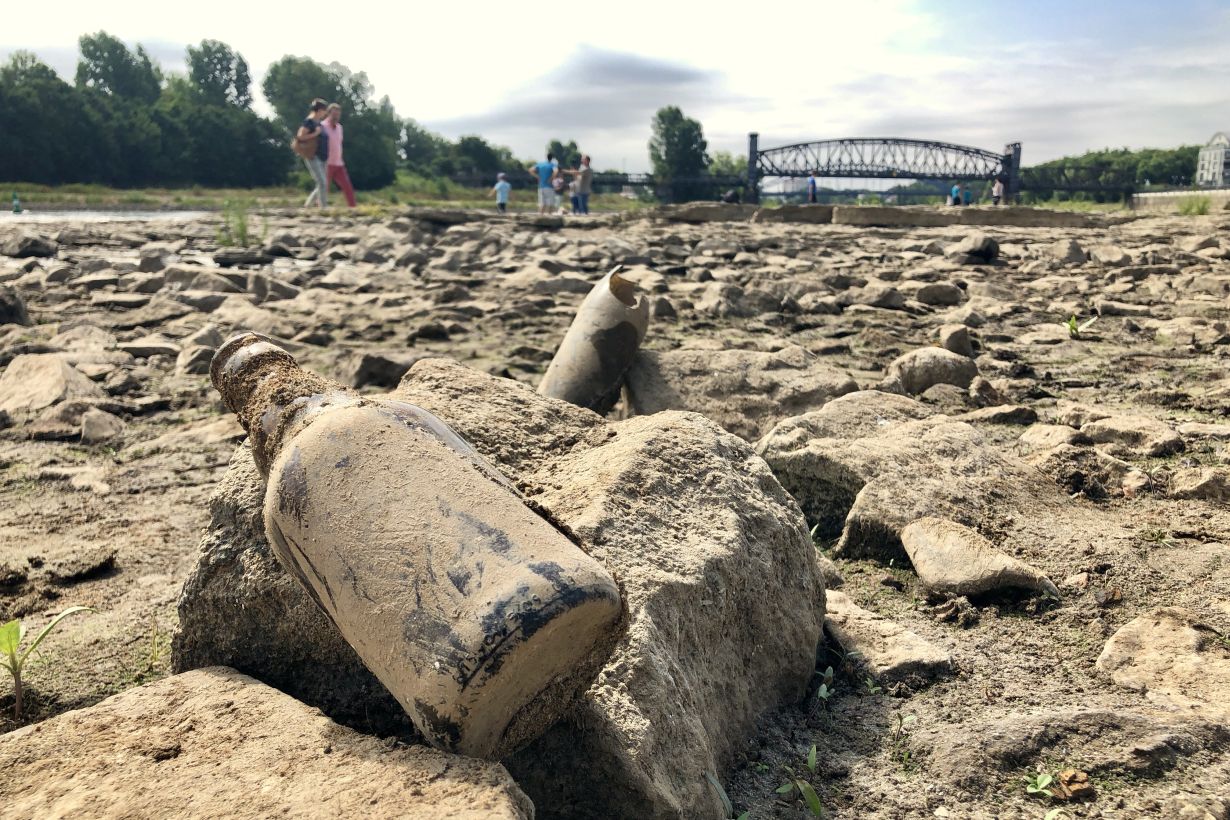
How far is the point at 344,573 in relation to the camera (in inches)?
60.8

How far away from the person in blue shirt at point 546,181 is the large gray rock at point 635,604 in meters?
18.4

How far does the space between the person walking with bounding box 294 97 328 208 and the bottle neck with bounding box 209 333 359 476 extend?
15.2 m

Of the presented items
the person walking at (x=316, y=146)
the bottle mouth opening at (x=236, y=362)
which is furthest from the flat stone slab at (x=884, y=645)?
the person walking at (x=316, y=146)

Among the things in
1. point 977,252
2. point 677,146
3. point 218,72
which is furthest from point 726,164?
point 977,252

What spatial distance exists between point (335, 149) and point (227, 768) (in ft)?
58.7

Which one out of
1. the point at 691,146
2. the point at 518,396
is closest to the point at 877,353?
the point at 518,396

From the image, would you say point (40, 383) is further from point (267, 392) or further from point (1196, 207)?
point (1196, 207)

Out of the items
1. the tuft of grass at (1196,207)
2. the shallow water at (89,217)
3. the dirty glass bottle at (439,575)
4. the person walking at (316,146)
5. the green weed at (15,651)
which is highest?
the person walking at (316,146)

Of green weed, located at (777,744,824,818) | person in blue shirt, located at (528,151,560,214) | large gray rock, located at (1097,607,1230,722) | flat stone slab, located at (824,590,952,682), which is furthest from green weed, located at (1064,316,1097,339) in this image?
person in blue shirt, located at (528,151,560,214)

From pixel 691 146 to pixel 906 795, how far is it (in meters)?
89.5

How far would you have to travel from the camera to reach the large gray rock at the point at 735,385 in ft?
13.9

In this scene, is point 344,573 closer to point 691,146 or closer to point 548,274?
point 548,274

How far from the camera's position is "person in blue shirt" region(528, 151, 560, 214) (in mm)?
20344

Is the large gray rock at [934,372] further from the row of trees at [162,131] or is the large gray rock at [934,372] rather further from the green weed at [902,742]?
the row of trees at [162,131]
